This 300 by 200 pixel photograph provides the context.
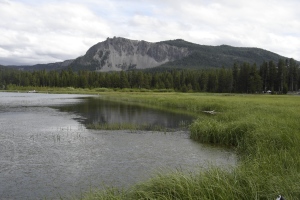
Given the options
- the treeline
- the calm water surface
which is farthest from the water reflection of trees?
the treeline

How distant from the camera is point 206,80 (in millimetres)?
142125

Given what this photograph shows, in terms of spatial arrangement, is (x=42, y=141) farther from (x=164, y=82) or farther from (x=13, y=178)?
(x=164, y=82)

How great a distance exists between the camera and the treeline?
116562mm

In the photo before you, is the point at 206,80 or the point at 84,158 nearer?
the point at 84,158

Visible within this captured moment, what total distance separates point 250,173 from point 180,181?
2784 mm

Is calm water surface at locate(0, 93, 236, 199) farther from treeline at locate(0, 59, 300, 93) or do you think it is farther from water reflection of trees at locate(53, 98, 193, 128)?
treeline at locate(0, 59, 300, 93)

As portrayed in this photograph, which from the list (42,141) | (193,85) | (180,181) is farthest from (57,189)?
(193,85)

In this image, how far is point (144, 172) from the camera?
14812 mm

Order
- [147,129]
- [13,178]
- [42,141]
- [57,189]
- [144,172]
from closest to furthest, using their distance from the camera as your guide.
Answer: [57,189] < [13,178] < [144,172] < [42,141] < [147,129]

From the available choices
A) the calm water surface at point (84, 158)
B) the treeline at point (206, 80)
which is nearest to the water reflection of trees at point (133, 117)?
the calm water surface at point (84, 158)

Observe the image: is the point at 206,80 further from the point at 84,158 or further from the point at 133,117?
the point at 84,158

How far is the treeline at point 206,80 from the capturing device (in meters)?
117

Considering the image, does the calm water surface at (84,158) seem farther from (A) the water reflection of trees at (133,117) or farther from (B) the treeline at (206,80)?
(B) the treeline at (206,80)

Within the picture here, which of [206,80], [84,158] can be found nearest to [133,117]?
[84,158]
